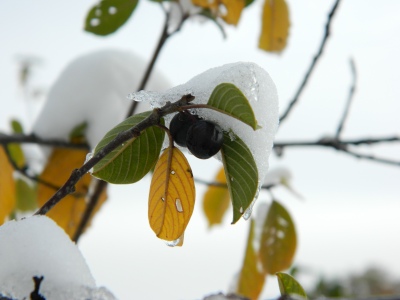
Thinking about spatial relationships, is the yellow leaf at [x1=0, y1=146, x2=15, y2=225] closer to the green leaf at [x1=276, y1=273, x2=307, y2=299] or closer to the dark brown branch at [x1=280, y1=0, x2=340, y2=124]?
the dark brown branch at [x1=280, y1=0, x2=340, y2=124]

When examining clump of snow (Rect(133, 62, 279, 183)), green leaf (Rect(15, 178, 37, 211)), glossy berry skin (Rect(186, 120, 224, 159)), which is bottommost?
green leaf (Rect(15, 178, 37, 211))

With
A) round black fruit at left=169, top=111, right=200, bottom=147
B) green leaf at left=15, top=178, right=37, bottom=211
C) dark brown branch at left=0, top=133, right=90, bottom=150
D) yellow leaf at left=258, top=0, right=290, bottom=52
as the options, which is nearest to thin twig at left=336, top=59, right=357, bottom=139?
yellow leaf at left=258, top=0, right=290, bottom=52

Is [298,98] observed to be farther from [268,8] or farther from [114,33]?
[114,33]

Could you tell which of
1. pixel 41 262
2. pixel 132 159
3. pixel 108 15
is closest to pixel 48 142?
pixel 108 15

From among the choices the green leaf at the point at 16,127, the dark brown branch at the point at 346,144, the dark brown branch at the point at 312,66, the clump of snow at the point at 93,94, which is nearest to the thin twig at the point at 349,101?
the dark brown branch at the point at 346,144

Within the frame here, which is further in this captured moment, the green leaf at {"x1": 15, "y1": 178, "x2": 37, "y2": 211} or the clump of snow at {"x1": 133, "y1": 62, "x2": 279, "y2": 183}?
the green leaf at {"x1": 15, "y1": 178, "x2": 37, "y2": 211}

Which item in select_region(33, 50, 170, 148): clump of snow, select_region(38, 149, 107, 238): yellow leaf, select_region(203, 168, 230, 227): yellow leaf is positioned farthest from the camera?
select_region(203, 168, 230, 227): yellow leaf

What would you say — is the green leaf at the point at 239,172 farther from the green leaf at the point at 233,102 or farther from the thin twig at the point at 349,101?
the thin twig at the point at 349,101

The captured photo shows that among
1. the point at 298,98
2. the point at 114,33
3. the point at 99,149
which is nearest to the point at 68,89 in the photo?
the point at 114,33
